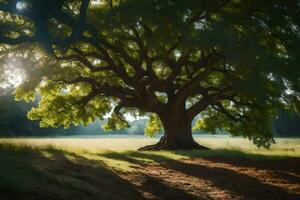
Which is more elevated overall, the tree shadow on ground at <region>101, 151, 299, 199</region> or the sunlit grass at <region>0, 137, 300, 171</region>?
the sunlit grass at <region>0, 137, 300, 171</region>

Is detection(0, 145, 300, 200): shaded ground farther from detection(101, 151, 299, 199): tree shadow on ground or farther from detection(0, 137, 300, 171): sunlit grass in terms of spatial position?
detection(0, 137, 300, 171): sunlit grass

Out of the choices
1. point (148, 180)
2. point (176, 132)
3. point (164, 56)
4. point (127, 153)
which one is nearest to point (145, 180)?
point (148, 180)

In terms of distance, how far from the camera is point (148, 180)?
1338cm

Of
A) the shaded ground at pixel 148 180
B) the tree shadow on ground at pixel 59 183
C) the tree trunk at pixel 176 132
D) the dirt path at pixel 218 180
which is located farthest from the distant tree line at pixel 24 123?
the tree shadow on ground at pixel 59 183

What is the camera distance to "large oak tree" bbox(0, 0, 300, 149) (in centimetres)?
1541

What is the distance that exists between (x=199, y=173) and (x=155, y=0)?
7002mm

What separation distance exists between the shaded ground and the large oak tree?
3.27 metres

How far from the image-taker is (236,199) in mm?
10953

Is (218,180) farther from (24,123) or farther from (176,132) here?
(24,123)

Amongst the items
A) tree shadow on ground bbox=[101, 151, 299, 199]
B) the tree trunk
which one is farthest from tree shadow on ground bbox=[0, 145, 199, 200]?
the tree trunk

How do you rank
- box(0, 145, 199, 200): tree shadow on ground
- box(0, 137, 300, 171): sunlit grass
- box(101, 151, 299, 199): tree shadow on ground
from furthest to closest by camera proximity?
box(0, 137, 300, 171): sunlit grass
box(101, 151, 299, 199): tree shadow on ground
box(0, 145, 199, 200): tree shadow on ground

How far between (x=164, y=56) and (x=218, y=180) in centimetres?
737

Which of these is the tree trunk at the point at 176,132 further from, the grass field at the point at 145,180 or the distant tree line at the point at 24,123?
the distant tree line at the point at 24,123

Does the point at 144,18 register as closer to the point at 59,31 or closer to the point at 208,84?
the point at 59,31
